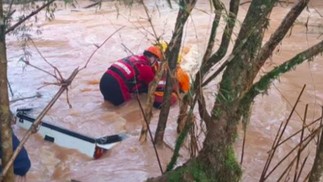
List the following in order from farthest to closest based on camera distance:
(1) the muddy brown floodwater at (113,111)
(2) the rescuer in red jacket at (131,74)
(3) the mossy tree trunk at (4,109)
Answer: (2) the rescuer in red jacket at (131,74), (1) the muddy brown floodwater at (113,111), (3) the mossy tree trunk at (4,109)

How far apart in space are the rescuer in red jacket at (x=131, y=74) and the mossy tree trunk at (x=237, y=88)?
3317 mm

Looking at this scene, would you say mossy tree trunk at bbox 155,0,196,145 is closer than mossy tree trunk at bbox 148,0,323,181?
No

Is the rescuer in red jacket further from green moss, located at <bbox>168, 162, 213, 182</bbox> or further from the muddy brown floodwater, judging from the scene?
green moss, located at <bbox>168, 162, 213, 182</bbox>

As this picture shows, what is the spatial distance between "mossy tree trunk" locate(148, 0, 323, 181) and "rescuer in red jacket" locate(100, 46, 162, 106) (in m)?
3.32

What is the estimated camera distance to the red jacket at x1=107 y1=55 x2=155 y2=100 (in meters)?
6.37

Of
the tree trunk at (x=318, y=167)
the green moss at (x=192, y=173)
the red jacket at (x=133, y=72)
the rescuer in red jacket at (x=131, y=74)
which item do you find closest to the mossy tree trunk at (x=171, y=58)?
the rescuer in red jacket at (x=131, y=74)

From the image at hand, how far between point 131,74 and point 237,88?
3.71 meters

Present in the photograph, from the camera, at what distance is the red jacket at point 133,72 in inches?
251

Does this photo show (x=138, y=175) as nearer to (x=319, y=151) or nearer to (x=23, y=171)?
(x=23, y=171)

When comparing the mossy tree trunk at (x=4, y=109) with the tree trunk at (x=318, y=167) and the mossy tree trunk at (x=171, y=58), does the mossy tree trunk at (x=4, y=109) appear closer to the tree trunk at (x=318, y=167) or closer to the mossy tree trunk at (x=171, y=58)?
the tree trunk at (x=318, y=167)

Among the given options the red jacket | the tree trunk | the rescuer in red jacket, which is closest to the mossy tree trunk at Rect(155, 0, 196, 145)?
the rescuer in red jacket

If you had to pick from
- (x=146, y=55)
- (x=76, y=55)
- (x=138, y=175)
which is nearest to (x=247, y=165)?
(x=138, y=175)

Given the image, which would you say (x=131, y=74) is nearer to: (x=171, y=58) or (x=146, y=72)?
(x=146, y=72)

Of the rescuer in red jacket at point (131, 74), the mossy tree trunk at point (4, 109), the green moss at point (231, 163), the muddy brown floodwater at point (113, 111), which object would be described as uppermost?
the mossy tree trunk at point (4, 109)
